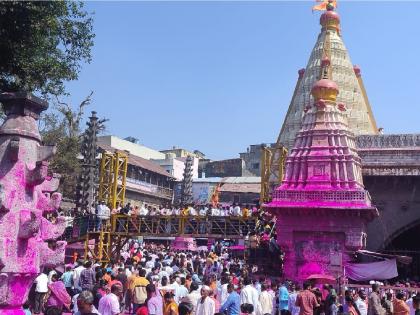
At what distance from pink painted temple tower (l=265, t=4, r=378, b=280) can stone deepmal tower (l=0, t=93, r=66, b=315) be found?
14.8 m

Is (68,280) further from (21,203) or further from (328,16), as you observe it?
(328,16)

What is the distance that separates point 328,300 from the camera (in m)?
12.5

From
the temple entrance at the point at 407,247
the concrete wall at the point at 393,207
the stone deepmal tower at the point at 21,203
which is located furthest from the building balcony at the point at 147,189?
the stone deepmal tower at the point at 21,203

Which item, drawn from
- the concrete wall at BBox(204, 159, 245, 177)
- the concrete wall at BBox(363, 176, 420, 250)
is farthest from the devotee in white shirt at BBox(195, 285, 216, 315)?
the concrete wall at BBox(204, 159, 245, 177)

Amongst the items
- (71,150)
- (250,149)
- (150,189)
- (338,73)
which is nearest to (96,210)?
(71,150)

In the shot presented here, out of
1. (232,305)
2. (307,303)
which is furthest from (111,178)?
(307,303)

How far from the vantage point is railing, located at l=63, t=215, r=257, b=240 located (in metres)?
25.8

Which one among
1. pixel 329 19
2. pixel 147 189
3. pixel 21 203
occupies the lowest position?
pixel 21 203

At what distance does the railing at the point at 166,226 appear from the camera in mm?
25828

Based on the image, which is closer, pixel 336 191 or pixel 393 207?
pixel 336 191

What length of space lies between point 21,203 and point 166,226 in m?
19.8

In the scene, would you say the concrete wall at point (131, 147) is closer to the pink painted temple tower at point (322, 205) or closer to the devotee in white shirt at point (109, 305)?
the pink painted temple tower at point (322, 205)

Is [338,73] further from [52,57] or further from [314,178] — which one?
[52,57]

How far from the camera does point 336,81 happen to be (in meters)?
36.3
